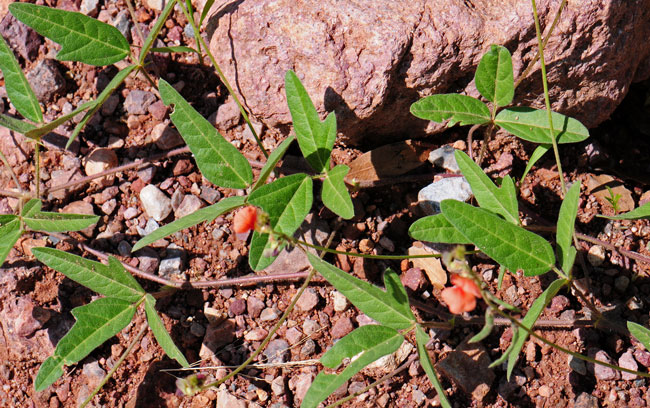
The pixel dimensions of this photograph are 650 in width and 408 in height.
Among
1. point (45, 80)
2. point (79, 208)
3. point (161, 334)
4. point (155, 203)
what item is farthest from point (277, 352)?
point (45, 80)

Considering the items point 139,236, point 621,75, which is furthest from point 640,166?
point 139,236

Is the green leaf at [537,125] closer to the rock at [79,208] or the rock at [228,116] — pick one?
the rock at [228,116]

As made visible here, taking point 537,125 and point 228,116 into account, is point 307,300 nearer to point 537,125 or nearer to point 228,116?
point 228,116

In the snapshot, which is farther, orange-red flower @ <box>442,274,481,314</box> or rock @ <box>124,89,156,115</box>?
rock @ <box>124,89,156,115</box>

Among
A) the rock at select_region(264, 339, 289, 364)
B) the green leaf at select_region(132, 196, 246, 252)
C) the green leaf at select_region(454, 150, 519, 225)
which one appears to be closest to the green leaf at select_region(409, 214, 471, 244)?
the green leaf at select_region(454, 150, 519, 225)

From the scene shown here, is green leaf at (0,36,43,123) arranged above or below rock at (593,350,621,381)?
above

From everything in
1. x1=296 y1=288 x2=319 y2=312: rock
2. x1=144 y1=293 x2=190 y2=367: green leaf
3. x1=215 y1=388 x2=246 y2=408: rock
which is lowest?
x1=215 y1=388 x2=246 y2=408: rock

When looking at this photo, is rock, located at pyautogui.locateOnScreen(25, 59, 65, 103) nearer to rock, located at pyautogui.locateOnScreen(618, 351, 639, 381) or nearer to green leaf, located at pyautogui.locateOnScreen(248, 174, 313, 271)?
green leaf, located at pyautogui.locateOnScreen(248, 174, 313, 271)
